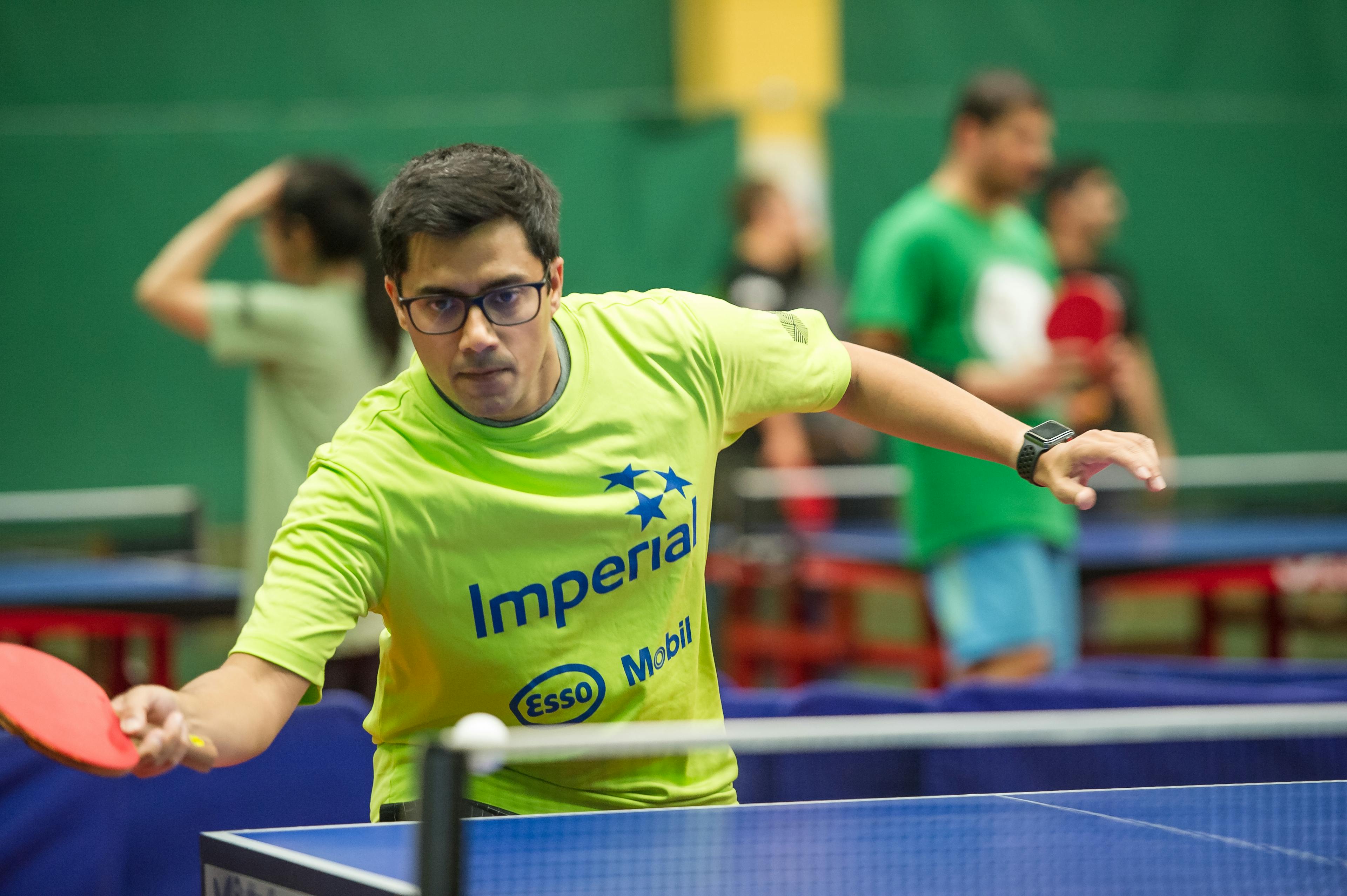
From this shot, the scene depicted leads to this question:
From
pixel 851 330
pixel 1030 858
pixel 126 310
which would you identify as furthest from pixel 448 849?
pixel 126 310

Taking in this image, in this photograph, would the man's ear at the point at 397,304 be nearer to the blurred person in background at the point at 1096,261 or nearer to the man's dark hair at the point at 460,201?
the man's dark hair at the point at 460,201

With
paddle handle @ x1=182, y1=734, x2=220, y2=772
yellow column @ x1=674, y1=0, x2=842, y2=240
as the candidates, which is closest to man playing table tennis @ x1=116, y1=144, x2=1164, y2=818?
paddle handle @ x1=182, y1=734, x2=220, y2=772

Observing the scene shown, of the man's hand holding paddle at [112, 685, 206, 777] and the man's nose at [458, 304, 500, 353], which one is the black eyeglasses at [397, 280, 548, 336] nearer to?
the man's nose at [458, 304, 500, 353]

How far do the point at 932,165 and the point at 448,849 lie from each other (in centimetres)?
763

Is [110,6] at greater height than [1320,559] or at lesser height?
greater

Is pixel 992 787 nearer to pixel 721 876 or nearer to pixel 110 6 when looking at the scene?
pixel 721 876

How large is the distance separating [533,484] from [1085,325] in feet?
7.92

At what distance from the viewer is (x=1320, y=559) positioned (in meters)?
5.73

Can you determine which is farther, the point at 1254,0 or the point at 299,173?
the point at 1254,0

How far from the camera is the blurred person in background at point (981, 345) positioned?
14.0 feet

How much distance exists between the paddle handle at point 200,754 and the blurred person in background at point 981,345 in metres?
2.74

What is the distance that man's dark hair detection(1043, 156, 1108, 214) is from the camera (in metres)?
6.78

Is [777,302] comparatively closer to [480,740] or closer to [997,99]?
[997,99]

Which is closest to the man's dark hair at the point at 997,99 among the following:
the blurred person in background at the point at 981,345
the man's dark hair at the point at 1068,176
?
the blurred person in background at the point at 981,345
